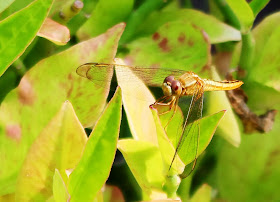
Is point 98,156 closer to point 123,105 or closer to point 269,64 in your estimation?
point 123,105

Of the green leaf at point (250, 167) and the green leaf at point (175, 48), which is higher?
the green leaf at point (175, 48)

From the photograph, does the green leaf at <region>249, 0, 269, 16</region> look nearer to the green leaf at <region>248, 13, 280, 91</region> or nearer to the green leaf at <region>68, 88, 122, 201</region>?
the green leaf at <region>248, 13, 280, 91</region>

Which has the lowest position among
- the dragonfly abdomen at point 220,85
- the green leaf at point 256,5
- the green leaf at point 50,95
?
the dragonfly abdomen at point 220,85

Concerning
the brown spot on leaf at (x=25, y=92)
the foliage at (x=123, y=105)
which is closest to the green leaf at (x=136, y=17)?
the foliage at (x=123, y=105)

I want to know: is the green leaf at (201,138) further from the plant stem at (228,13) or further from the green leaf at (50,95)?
the plant stem at (228,13)

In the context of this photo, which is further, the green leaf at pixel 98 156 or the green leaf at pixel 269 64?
the green leaf at pixel 269 64

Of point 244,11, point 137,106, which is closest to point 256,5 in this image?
point 244,11

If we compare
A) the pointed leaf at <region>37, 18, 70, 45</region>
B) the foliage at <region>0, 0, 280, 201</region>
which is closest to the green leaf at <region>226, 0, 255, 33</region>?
the foliage at <region>0, 0, 280, 201</region>
